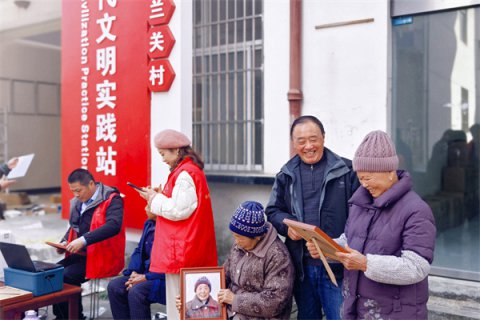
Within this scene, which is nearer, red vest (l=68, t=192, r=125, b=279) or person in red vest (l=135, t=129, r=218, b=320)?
person in red vest (l=135, t=129, r=218, b=320)

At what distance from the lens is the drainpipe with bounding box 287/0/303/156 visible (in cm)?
515

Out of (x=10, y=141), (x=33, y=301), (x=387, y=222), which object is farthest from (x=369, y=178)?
(x=10, y=141)

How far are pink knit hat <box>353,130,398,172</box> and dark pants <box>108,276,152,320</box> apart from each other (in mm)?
2233

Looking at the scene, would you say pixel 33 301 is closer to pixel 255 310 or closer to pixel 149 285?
pixel 149 285

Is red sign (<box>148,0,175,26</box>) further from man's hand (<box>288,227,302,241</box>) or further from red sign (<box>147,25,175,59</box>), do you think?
man's hand (<box>288,227,302,241</box>)

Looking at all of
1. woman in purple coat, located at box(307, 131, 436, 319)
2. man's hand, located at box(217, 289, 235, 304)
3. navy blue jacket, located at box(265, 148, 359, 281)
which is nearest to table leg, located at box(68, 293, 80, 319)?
man's hand, located at box(217, 289, 235, 304)

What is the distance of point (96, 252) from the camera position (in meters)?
4.32

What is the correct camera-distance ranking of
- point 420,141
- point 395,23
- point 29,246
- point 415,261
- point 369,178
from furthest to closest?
1. point 29,246
2. point 420,141
3. point 395,23
4. point 369,178
5. point 415,261

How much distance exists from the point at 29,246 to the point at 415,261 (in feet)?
17.3

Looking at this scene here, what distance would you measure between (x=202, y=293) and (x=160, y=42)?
2857mm

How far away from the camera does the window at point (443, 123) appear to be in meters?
4.76

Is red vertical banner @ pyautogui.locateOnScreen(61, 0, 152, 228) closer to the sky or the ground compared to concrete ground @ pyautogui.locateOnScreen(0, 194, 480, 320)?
closer to the sky

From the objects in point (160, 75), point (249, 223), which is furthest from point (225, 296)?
point (160, 75)

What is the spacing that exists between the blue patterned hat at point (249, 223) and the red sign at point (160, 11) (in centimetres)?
272
